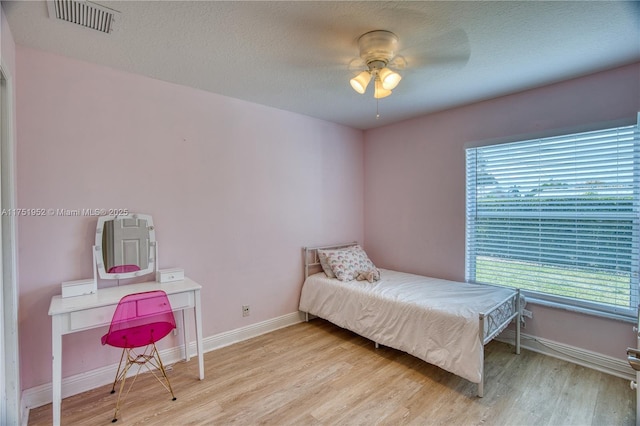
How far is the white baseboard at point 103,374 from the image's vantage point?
2061mm

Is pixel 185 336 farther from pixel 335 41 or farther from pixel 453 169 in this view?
pixel 453 169

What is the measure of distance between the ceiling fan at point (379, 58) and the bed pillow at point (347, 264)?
1888 mm

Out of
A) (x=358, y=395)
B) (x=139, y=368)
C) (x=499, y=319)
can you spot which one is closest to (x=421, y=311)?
(x=499, y=319)

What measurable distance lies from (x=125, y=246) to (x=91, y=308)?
563mm

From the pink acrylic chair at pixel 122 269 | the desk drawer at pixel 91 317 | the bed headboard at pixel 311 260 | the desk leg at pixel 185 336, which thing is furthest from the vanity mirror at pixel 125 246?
the bed headboard at pixel 311 260

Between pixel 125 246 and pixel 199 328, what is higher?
pixel 125 246

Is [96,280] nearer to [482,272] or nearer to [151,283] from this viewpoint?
[151,283]

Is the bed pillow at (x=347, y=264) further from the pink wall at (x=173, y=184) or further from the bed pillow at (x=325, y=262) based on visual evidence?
the pink wall at (x=173, y=184)

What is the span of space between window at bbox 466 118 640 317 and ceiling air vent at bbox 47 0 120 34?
3.18 m

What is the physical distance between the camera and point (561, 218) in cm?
266

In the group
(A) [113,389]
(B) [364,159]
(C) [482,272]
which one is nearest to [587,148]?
(C) [482,272]

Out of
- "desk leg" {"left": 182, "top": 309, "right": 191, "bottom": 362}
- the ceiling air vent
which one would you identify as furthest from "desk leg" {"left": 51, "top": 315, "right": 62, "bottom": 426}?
the ceiling air vent

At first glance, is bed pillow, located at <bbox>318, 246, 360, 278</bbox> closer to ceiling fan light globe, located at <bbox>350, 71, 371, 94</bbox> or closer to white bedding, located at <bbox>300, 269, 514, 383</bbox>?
white bedding, located at <bbox>300, 269, 514, 383</bbox>

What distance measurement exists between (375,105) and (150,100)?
2096mm
